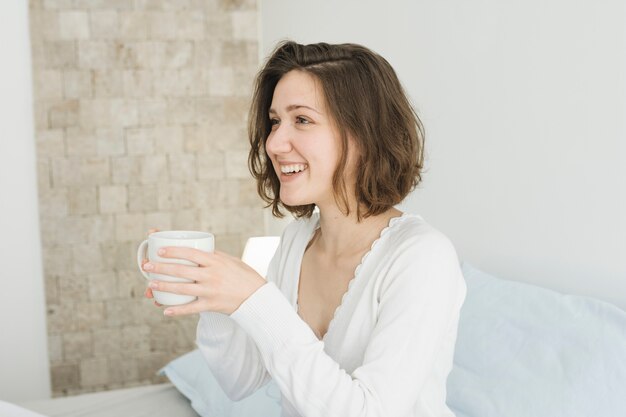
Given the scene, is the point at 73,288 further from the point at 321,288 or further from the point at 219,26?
the point at 321,288

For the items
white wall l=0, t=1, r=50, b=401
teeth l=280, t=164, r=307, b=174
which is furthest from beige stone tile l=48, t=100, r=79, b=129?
teeth l=280, t=164, r=307, b=174

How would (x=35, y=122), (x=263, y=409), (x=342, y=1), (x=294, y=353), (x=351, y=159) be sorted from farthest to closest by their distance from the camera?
Answer: (x=35, y=122)
(x=342, y=1)
(x=263, y=409)
(x=351, y=159)
(x=294, y=353)

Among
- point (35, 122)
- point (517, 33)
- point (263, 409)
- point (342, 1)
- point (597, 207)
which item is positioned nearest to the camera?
point (597, 207)

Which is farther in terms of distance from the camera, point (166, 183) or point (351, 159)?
point (166, 183)

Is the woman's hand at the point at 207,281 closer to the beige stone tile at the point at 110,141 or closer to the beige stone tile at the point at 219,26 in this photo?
the beige stone tile at the point at 110,141

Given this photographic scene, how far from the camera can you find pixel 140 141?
3.14 m

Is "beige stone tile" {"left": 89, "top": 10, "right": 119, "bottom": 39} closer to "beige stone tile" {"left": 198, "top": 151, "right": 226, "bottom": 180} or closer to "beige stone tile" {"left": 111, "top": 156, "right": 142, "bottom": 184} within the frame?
"beige stone tile" {"left": 111, "top": 156, "right": 142, "bottom": 184}

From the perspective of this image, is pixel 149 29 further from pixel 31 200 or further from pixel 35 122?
pixel 31 200

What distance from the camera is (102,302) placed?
3.18 meters

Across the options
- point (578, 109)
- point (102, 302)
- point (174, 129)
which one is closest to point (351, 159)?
point (578, 109)

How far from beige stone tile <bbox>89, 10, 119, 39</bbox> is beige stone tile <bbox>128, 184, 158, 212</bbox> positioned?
2.37 ft

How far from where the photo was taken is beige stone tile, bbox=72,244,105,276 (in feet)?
10.3

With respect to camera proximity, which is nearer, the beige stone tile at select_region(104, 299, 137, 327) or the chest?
the chest

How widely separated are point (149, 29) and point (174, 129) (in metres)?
0.49
